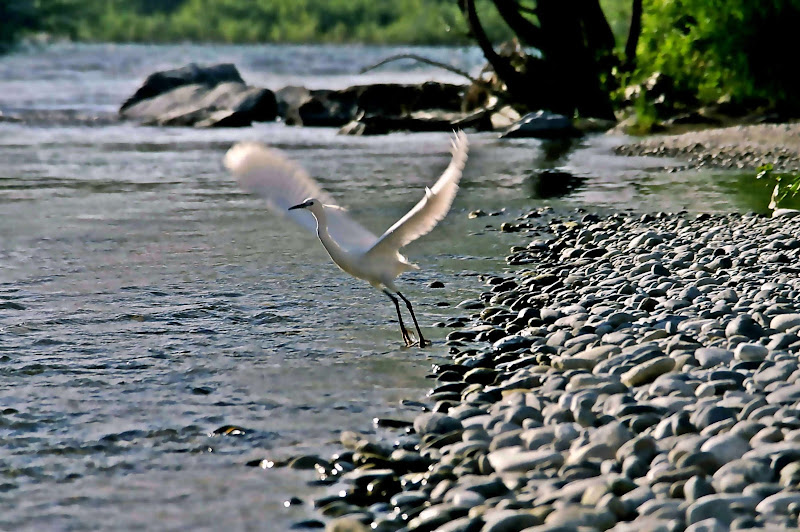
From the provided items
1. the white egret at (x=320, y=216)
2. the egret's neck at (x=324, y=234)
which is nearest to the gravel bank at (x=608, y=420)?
the white egret at (x=320, y=216)

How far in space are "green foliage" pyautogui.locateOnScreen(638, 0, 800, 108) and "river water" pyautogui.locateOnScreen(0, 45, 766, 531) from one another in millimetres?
2690

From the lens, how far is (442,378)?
6.43 meters

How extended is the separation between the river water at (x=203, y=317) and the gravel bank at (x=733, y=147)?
2.92 ft

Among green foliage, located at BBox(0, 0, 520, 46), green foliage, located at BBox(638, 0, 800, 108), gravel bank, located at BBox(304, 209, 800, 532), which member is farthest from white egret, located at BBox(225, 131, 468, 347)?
green foliage, located at BBox(0, 0, 520, 46)

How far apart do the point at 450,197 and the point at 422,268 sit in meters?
3.44

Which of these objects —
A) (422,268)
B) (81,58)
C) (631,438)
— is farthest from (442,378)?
(81,58)

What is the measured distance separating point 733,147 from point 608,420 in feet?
46.8

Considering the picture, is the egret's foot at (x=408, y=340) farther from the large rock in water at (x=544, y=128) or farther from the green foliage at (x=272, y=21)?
the green foliage at (x=272, y=21)

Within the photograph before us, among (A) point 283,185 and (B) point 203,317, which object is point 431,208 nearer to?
(A) point 283,185

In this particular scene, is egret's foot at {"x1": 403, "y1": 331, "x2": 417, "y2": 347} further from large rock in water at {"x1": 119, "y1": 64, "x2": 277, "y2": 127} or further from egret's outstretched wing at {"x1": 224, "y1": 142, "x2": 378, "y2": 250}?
large rock in water at {"x1": 119, "y1": 64, "x2": 277, "y2": 127}

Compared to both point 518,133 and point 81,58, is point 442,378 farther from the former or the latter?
point 81,58

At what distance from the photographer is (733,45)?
19.7 metres

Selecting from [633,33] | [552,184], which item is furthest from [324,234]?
[633,33]

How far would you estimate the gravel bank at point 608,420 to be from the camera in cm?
408
